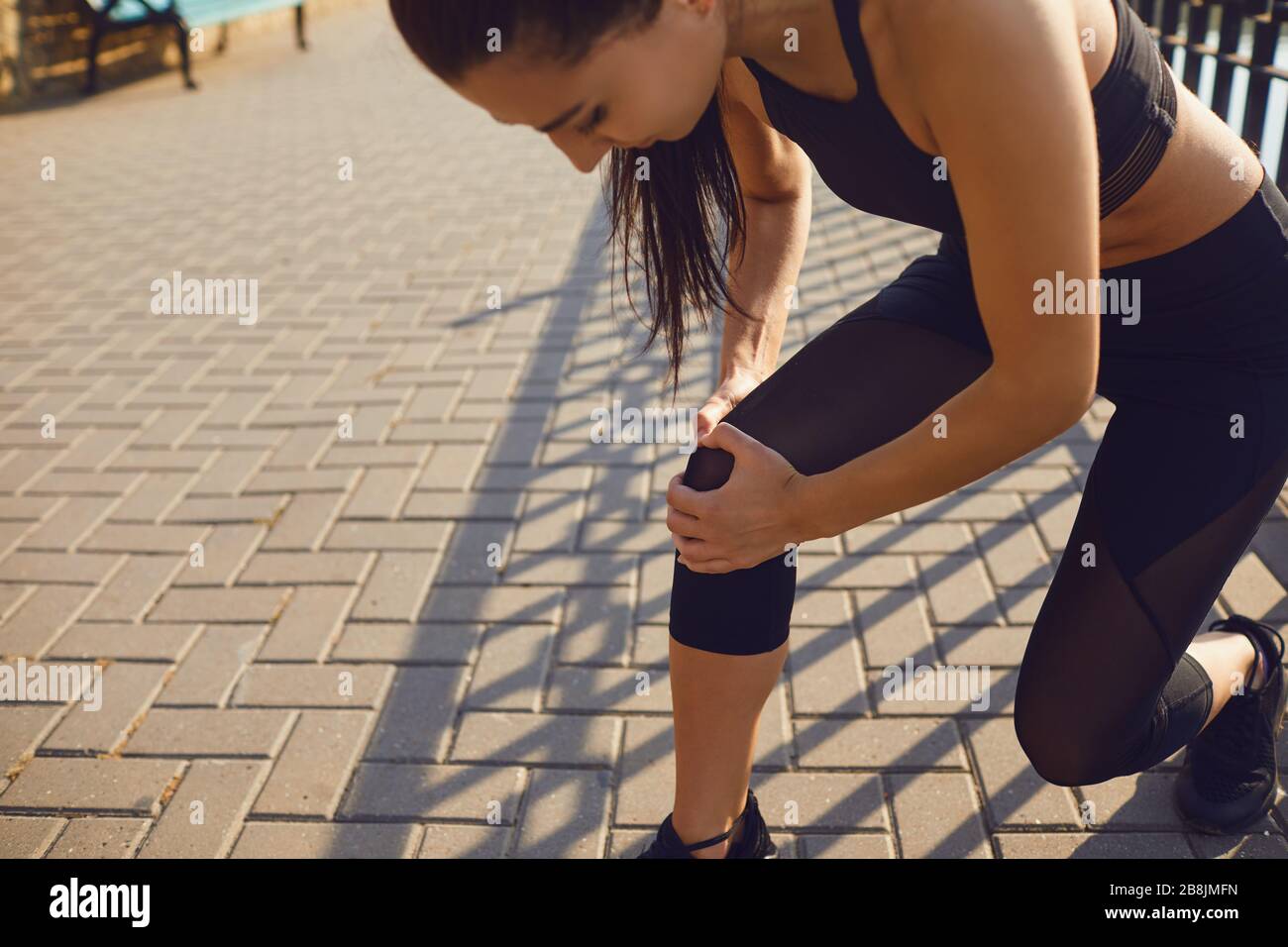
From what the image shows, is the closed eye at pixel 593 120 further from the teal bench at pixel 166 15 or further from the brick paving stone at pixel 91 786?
the teal bench at pixel 166 15

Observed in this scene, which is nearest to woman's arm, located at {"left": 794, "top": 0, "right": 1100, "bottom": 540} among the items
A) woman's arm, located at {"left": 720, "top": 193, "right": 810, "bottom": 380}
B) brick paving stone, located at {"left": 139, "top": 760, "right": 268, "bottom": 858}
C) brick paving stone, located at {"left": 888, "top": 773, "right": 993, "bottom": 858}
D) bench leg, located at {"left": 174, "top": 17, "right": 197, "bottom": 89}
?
woman's arm, located at {"left": 720, "top": 193, "right": 810, "bottom": 380}

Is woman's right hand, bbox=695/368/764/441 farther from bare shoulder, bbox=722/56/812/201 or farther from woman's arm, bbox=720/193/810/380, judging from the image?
bare shoulder, bbox=722/56/812/201

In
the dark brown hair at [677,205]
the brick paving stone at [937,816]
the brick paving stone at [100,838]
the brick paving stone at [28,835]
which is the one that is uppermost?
the dark brown hair at [677,205]

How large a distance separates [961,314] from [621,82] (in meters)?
0.86

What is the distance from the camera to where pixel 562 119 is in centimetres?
140

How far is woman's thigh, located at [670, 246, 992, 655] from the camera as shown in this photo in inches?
70.6

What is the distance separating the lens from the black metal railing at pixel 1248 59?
3.70 metres

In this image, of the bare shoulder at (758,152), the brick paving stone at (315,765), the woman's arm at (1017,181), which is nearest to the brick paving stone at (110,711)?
the brick paving stone at (315,765)

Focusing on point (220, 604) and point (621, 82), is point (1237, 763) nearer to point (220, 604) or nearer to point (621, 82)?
point (621, 82)

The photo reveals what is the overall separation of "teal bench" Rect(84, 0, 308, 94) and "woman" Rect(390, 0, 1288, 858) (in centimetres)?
1151
